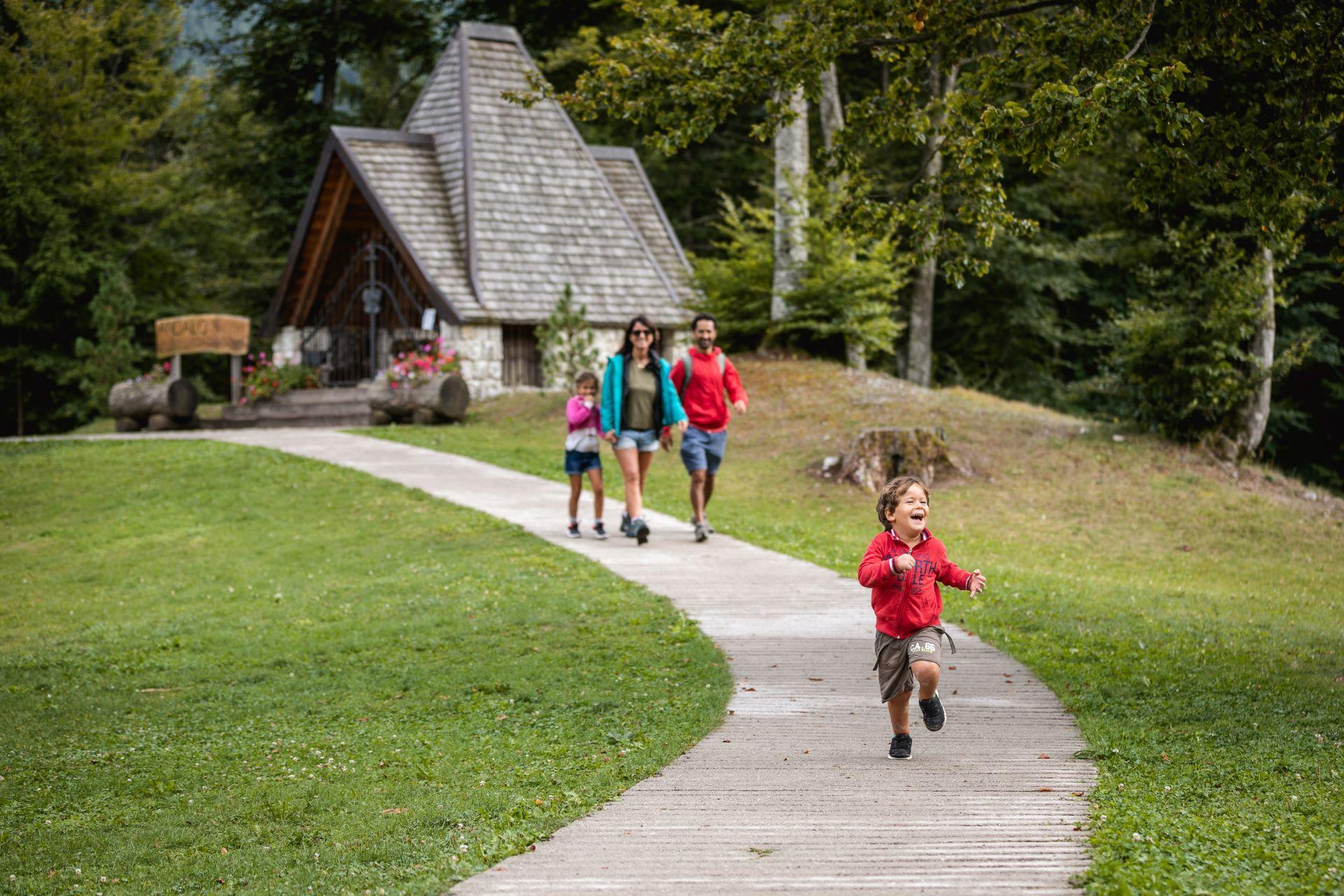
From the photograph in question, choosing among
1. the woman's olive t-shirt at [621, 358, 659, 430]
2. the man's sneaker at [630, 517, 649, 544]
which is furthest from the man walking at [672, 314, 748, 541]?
the man's sneaker at [630, 517, 649, 544]

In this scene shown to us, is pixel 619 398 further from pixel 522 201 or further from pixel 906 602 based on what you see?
pixel 522 201

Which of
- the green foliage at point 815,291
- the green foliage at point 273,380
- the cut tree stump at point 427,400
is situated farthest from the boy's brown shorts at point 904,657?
the green foliage at point 273,380

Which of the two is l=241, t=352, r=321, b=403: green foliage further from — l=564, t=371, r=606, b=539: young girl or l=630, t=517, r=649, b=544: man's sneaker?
l=630, t=517, r=649, b=544: man's sneaker

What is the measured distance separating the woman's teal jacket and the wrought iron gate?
1531 centimetres

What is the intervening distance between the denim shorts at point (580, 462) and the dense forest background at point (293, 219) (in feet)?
34.6

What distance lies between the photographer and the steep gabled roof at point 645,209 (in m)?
30.6

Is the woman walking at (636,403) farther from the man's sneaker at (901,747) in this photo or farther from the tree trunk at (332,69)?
the tree trunk at (332,69)

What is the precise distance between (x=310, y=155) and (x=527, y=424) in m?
17.7

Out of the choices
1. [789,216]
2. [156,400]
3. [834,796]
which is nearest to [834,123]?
[789,216]

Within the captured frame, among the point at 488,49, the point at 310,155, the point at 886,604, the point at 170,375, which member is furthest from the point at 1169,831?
the point at 310,155

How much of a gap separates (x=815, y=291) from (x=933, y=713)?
57.3 feet

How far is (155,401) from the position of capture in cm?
2552

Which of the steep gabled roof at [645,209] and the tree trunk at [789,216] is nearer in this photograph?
the tree trunk at [789,216]

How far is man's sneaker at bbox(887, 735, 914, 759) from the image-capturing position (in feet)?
21.2
